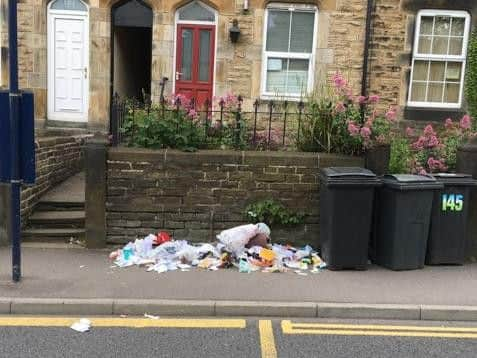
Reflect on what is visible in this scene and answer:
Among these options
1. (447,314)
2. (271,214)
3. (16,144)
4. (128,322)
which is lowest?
(128,322)

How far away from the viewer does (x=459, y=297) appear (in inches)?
218

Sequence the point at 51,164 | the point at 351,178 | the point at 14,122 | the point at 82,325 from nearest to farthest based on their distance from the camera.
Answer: the point at 82,325, the point at 14,122, the point at 351,178, the point at 51,164

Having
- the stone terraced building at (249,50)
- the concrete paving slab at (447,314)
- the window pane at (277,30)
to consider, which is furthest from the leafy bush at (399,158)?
the window pane at (277,30)

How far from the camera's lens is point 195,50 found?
11828 mm

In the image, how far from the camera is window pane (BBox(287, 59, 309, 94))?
11891mm

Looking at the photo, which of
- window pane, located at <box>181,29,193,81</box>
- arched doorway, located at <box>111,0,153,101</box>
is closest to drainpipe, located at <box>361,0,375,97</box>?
window pane, located at <box>181,29,193,81</box>

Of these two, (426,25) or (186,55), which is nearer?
(426,25)

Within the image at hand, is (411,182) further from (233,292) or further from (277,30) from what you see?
(277,30)

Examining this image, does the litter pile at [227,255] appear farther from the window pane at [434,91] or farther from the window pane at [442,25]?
the window pane at [442,25]

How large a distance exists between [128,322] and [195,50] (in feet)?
26.1

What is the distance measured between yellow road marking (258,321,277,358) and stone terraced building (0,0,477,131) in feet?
24.2

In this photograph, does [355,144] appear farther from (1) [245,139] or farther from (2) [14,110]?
(2) [14,110]

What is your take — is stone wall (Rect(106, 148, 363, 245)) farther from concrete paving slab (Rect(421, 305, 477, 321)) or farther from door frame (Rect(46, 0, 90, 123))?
door frame (Rect(46, 0, 90, 123))

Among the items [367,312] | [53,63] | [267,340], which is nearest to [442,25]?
[53,63]
